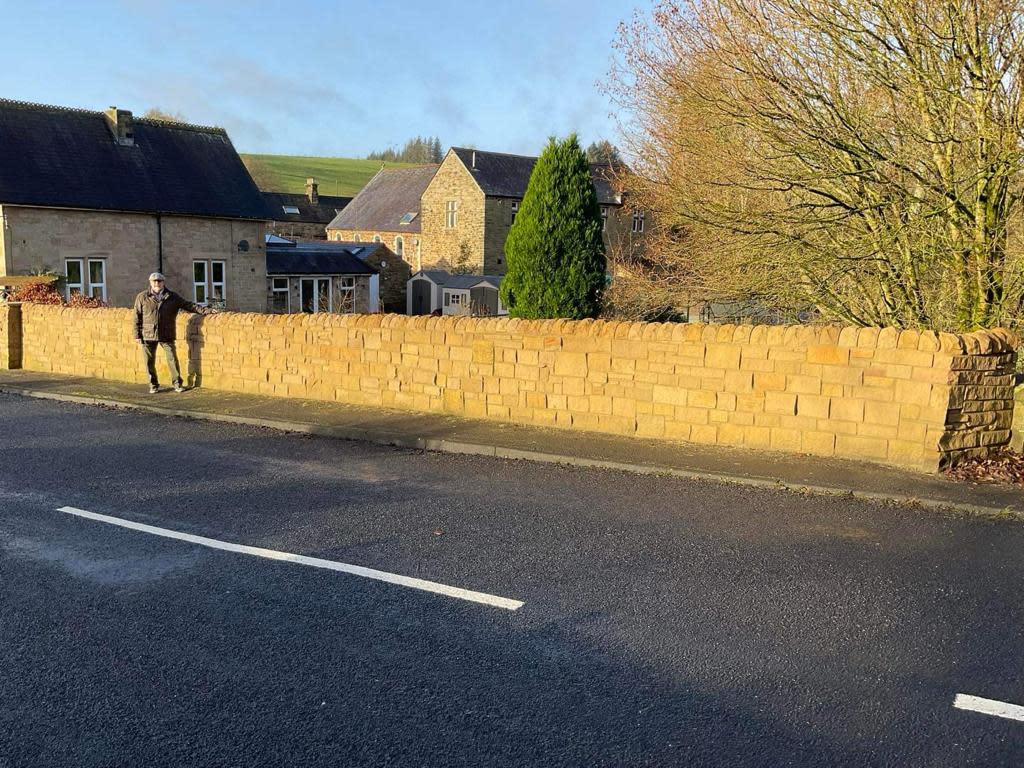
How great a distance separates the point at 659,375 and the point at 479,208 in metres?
42.9

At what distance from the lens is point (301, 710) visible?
12.0 feet

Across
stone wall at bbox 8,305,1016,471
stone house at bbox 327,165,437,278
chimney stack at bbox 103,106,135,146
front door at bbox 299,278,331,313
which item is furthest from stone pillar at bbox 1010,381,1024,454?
stone house at bbox 327,165,437,278

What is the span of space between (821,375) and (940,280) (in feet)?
13.0

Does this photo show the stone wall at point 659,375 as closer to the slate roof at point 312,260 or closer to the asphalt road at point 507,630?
the asphalt road at point 507,630

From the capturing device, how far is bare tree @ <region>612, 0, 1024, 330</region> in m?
9.40

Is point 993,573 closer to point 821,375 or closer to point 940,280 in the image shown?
point 821,375

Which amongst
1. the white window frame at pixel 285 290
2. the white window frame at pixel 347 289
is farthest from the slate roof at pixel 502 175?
the white window frame at pixel 285 290

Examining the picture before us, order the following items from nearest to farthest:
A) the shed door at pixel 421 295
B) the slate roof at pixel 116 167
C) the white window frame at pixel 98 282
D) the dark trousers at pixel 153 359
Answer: the dark trousers at pixel 153 359 < the slate roof at pixel 116 167 < the white window frame at pixel 98 282 < the shed door at pixel 421 295

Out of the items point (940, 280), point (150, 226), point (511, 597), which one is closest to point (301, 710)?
point (511, 597)

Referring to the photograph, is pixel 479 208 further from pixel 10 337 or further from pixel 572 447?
pixel 572 447

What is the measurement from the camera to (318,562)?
5.54 m

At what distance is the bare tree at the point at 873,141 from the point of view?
30.8 ft

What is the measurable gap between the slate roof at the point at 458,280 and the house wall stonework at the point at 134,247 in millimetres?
12256

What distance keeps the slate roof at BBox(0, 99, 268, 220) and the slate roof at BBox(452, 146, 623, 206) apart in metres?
18.1
